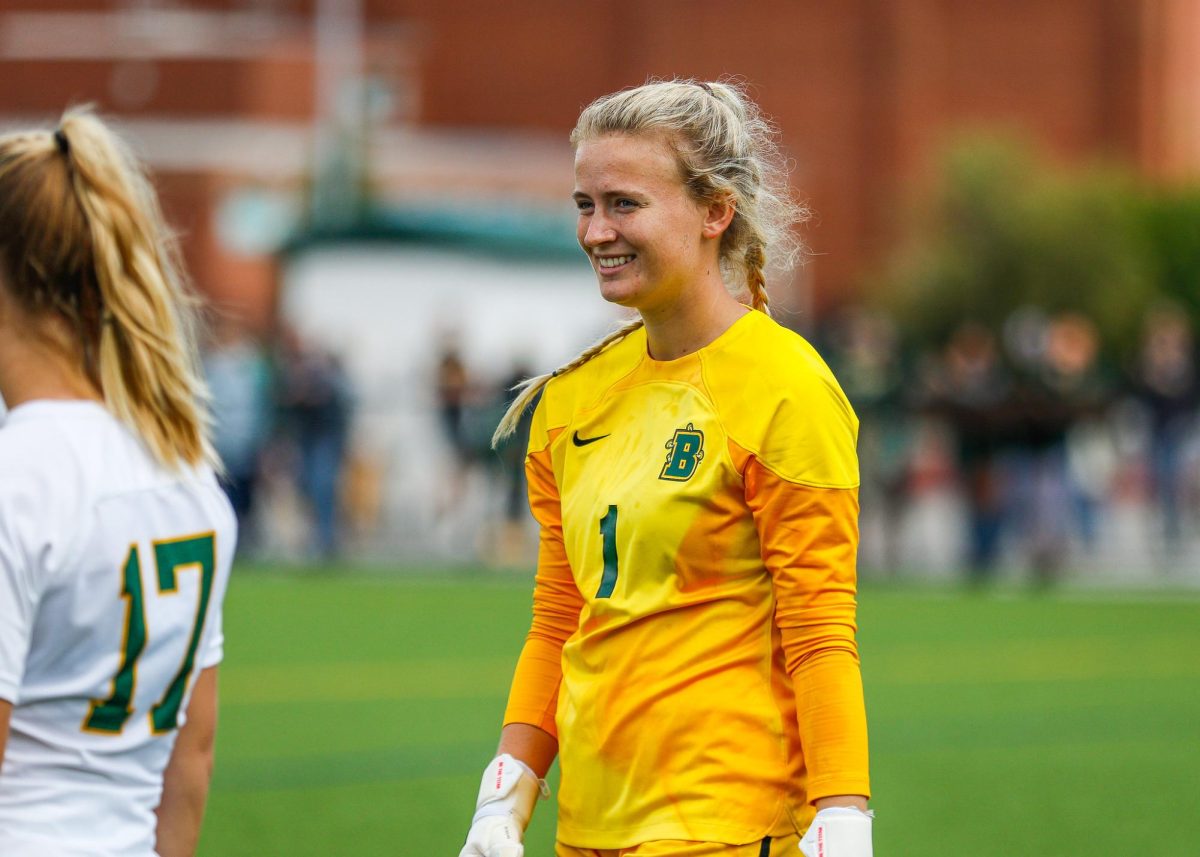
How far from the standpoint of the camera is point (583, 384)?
3.54m

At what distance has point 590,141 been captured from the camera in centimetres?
337

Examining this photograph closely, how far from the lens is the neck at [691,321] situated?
3395mm

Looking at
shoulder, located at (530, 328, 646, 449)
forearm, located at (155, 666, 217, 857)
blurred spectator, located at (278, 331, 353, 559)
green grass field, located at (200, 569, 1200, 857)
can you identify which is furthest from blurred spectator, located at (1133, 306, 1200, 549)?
forearm, located at (155, 666, 217, 857)

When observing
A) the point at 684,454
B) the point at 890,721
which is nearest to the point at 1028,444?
the point at 890,721

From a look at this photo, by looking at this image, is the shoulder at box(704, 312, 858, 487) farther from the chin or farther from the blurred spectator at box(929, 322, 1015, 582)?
the blurred spectator at box(929, 322, 1015, 582)

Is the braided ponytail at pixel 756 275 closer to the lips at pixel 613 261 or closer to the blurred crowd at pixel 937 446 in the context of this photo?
the lips at pixel 613 261

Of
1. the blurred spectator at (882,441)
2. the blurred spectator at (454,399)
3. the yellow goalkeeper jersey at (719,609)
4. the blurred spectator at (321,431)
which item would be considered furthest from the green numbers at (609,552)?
the blurred spectator at (454,399)

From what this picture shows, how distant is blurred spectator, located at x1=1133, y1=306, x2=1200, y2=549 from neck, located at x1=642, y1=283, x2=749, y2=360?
16.0 metres

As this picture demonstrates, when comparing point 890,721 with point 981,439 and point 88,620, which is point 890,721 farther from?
point 981,439

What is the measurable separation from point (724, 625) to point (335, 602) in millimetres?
12380

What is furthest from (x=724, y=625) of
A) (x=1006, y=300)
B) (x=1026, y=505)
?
(x=1006, y=300)

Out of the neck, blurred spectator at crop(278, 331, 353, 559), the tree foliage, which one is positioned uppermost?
the tree foliage

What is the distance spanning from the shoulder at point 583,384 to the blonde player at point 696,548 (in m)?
0.02

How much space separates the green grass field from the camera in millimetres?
7273
